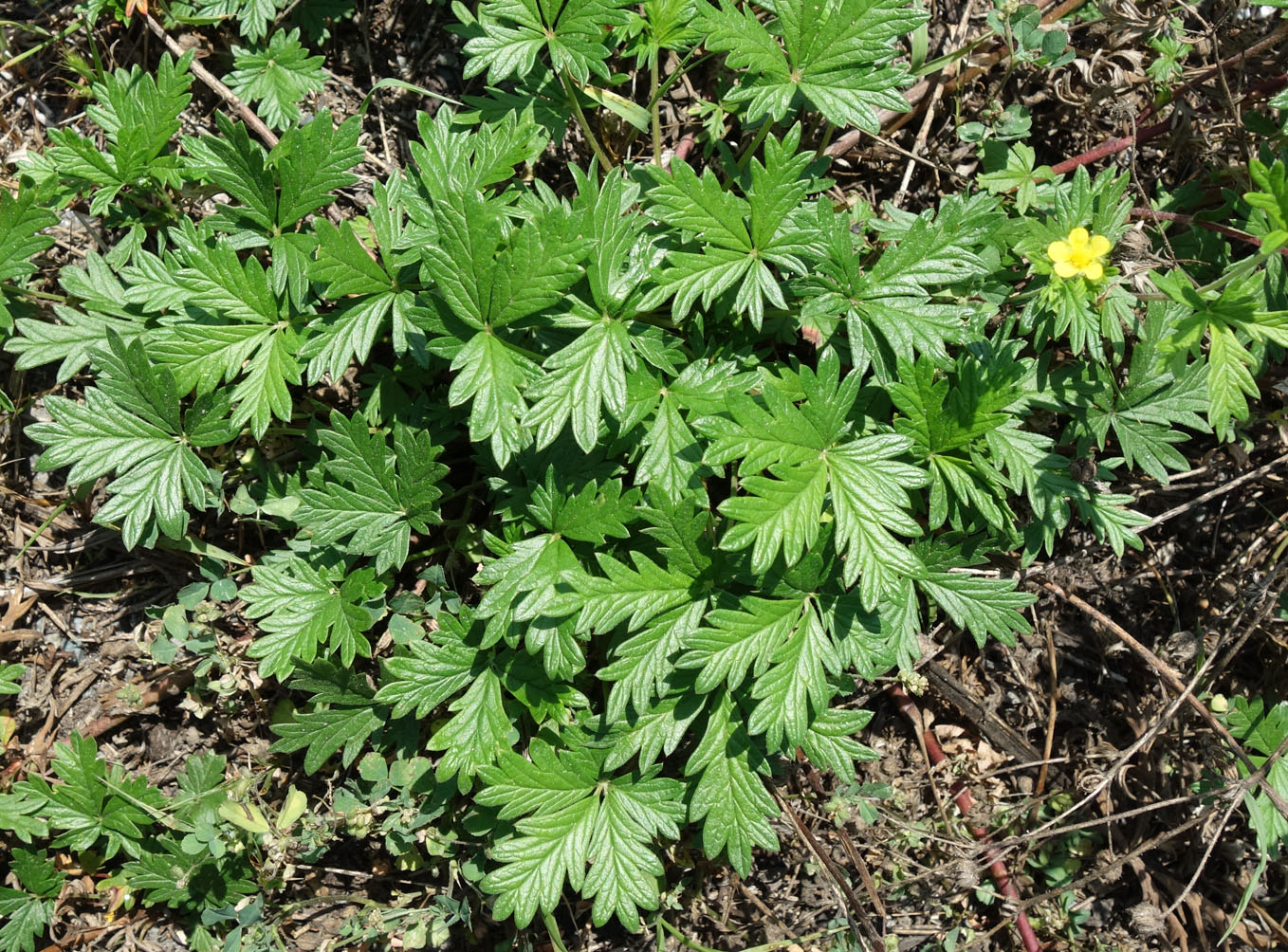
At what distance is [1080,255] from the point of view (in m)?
2.54

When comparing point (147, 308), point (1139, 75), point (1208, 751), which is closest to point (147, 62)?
point (147, 308)

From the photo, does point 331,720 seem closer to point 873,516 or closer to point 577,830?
point 577,830

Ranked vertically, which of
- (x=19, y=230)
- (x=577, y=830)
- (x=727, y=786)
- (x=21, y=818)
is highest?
(x=19, y=230)

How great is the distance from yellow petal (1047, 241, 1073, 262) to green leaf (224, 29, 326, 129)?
254cm

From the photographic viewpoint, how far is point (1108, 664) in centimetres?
351

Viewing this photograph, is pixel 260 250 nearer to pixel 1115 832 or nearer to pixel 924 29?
pixel 924 29

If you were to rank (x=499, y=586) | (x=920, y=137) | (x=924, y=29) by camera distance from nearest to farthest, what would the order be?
1. (x=499, y=586)
2. (x=924, y=29)
3. (x=920, y=137)

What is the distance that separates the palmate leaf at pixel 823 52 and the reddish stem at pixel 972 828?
6.76ft

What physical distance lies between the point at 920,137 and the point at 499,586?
2290 mm

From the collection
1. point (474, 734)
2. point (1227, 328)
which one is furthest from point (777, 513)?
point (1227, 328)

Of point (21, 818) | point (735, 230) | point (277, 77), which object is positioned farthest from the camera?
point (277, 77)

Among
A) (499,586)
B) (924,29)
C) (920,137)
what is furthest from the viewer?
(920,137)

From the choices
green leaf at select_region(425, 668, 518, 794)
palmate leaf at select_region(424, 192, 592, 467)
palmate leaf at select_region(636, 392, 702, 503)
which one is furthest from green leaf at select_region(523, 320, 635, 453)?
green leaf at select_region(425, 668, 518, 794)

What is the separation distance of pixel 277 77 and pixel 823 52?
196 cm
